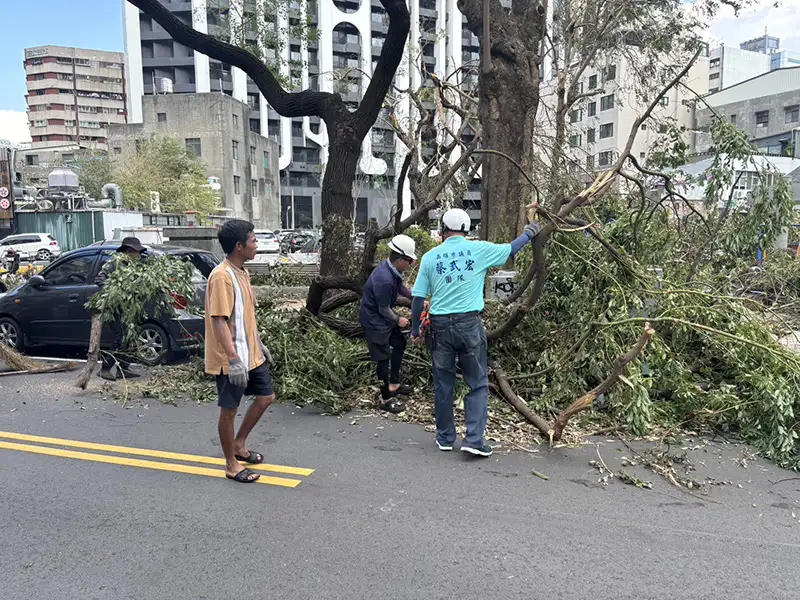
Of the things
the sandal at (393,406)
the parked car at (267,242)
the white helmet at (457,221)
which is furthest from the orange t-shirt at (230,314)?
the parked car at (267,242)

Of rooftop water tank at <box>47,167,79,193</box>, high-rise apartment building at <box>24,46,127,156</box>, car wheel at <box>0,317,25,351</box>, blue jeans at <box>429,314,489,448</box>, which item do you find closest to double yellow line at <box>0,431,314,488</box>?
blue jeans at <box>429,314,489,448</box>

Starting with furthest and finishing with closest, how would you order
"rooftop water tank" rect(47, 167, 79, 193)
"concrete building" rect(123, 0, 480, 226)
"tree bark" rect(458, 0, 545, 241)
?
"concrete building" rect(123, 0, 480, 226) < "rooftop water tank" rect(47, 167, 79, 193) < "tree bark" rect(458, 0, 545, 241)

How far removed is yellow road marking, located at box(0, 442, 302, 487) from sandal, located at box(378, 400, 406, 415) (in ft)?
5.66

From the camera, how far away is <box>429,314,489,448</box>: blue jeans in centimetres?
495

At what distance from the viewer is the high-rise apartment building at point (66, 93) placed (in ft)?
316

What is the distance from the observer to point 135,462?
16.4 feet

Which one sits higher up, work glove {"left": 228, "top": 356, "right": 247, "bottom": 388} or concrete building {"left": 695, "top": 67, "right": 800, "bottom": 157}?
concrete building {"left": 695, "top": 67, "right": 800, "bottom": 157}

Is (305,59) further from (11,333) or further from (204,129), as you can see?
(11,333)

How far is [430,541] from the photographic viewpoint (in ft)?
12.1

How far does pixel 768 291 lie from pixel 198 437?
647 cm

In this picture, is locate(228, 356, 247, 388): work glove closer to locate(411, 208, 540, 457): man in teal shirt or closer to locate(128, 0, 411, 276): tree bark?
locate(411, 208, 540, 457): man in teal shirt

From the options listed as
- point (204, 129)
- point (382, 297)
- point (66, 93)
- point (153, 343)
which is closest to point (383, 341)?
point (382, 297)

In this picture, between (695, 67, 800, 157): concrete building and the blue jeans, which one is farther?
(695, 67, 800, 157): concrete building

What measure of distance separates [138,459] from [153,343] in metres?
3.32
